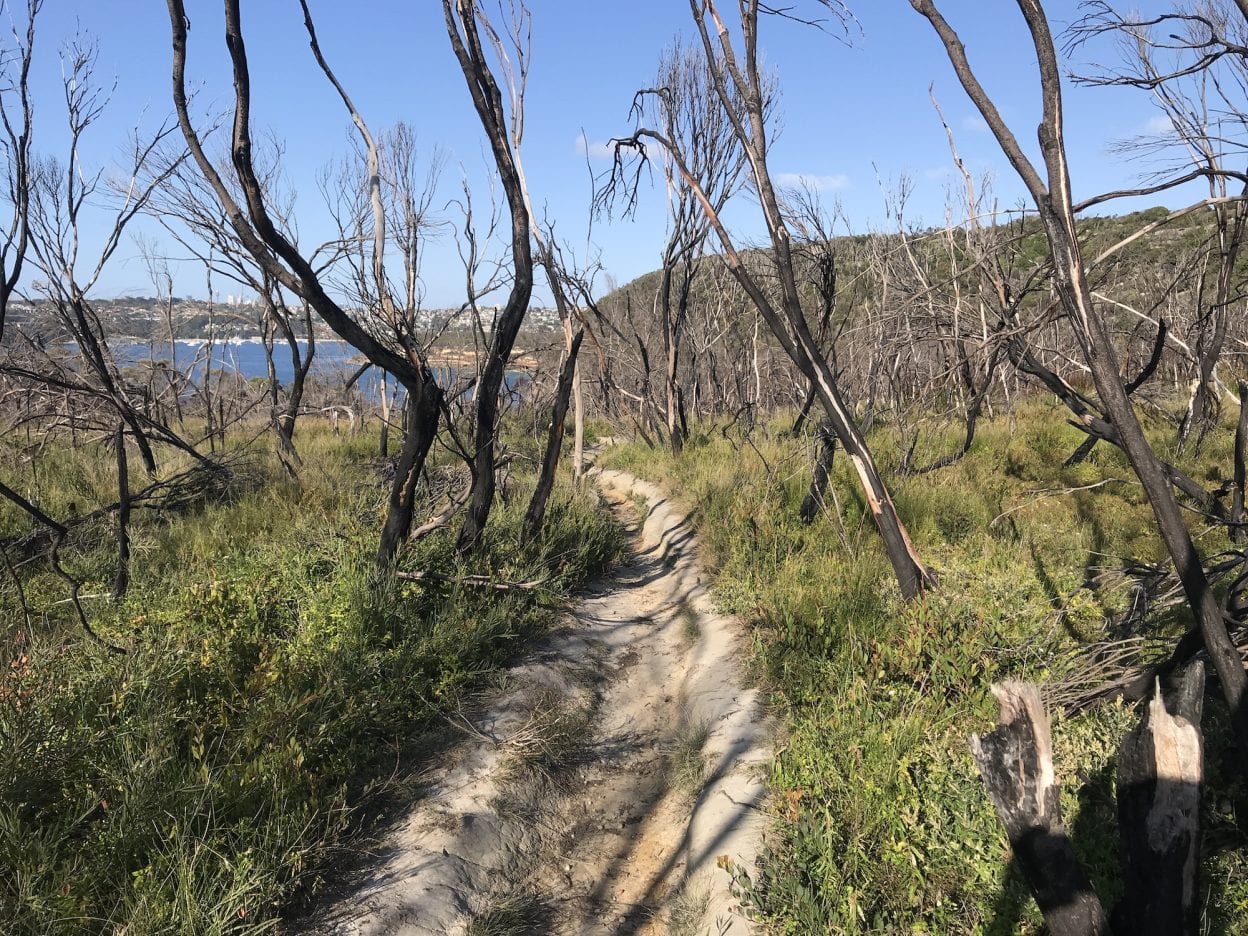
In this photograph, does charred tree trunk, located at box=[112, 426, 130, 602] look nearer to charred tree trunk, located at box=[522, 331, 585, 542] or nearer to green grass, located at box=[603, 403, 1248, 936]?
charred tree trunk, located at box=[522, 331, 585, 542]

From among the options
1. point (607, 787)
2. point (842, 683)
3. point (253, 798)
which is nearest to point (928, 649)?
point (842, 683)

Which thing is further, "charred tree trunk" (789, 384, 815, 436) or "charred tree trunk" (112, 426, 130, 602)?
"charred tree trunk" (789, 384, 815, 436)

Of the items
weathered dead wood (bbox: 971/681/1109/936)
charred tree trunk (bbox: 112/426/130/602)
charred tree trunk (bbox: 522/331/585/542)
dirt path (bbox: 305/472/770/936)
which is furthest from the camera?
charred tree trunk (bbox: 522/331/585/542)

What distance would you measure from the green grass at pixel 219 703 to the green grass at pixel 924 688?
5.85ft

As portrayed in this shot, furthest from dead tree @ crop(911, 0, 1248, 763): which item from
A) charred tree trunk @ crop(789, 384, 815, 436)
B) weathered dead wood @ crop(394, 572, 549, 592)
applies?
charred tree trunk @ crop(789, 384, 815, 436)

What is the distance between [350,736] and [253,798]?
63 cm

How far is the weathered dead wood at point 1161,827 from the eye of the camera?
1.98m

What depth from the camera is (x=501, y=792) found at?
11.2 ft

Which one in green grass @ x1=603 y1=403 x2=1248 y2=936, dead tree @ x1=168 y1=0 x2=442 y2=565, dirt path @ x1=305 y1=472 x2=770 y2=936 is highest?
dead tree @ x1=168 y1=0 x2=442 y2=565

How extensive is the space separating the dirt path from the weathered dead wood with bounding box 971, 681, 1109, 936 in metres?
1.04

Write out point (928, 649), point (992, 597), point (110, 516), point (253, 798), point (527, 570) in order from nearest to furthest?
point (253, 798) < point (928, 649) < point (992, 597) < point (527, 570) < point (110, 516)

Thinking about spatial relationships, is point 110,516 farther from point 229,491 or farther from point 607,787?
point 607,787

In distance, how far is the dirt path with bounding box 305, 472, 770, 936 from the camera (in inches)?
110

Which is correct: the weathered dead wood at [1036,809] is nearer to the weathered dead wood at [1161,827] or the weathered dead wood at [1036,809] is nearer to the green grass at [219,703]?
the weathered dead wood at [1161,827]
